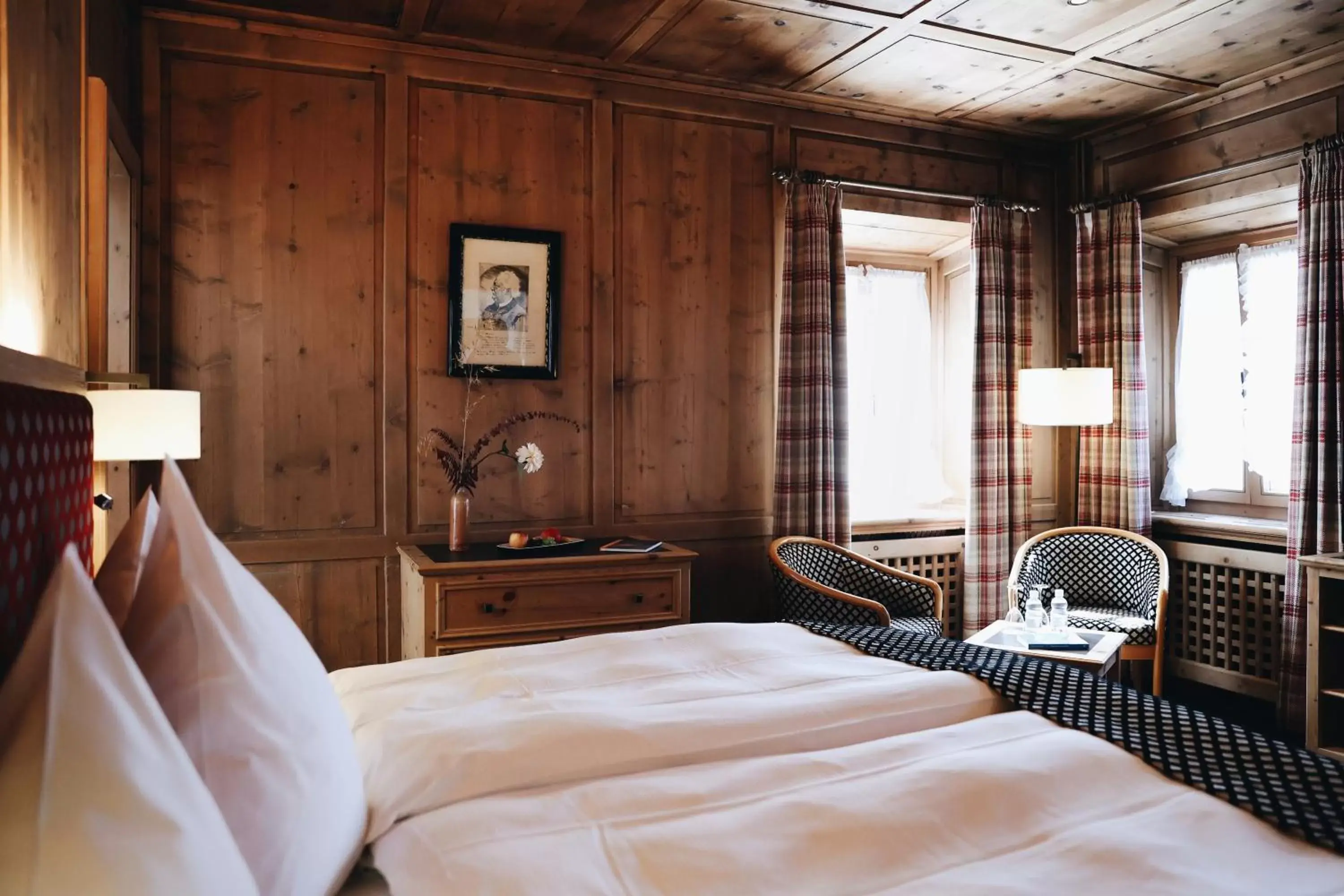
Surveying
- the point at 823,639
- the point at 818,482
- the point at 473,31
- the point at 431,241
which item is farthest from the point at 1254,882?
the point at 473,31

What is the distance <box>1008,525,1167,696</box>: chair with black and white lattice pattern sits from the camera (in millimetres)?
3904

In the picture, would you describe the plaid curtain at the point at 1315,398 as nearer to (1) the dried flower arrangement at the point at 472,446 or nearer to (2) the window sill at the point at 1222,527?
(2) the window sill at the point at 1222,527

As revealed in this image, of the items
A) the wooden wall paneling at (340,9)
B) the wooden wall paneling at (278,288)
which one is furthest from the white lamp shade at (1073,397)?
the wooden wall paneling at (340,9)

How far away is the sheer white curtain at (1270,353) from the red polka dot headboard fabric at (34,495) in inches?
188

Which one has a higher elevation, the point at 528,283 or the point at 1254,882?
the point at 528,283

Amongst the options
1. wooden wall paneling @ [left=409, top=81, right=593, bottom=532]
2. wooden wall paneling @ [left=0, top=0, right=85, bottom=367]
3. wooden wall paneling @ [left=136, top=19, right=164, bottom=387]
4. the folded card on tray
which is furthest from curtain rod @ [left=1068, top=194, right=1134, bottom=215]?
wooden wall paneling @ [left=0, top=0, right=85, bottom=367]

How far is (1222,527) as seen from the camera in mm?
4191

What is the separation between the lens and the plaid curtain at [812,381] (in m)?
4.14

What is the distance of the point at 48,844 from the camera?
721mm

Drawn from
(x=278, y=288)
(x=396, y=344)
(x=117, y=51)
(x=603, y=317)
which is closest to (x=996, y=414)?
(x=603, y=317)

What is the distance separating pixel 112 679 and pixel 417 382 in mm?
2855

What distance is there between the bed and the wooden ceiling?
8.40 feet

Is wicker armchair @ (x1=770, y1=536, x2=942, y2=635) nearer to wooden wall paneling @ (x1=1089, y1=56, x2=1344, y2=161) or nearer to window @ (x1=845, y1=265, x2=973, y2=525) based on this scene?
window @ (x1=845, y1=265, x2=973, y2=525)

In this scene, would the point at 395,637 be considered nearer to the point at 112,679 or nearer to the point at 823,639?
the point at 823,639
